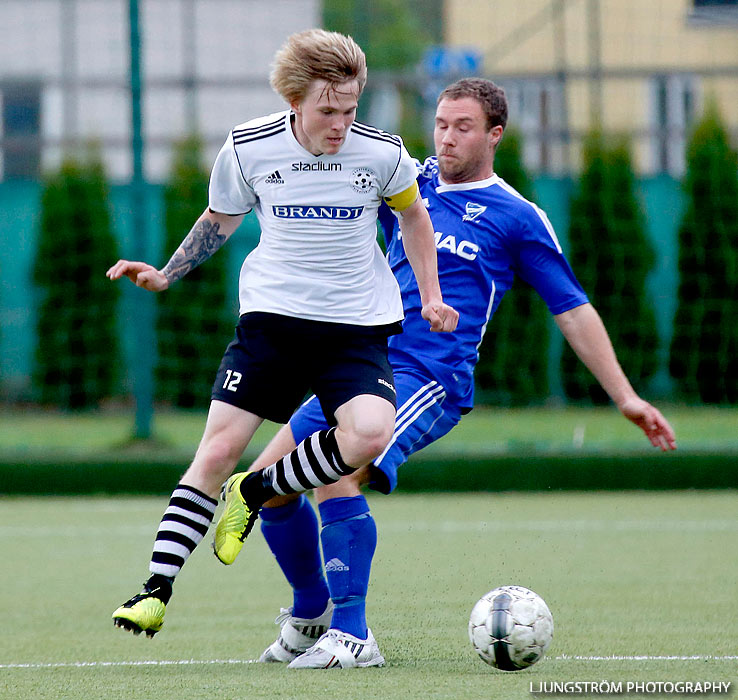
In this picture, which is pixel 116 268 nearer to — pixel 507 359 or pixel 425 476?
pixel 425 476

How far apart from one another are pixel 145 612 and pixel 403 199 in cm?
151

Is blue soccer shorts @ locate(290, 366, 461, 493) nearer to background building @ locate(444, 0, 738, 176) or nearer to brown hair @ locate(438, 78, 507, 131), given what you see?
brown hair @ locate(438, 78, 507, 131)

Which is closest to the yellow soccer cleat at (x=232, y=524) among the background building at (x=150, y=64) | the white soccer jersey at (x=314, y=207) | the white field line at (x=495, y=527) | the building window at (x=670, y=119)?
the white soccer jersey at (x=314, y=207)

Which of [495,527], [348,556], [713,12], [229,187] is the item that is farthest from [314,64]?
[713,12]

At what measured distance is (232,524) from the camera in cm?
414

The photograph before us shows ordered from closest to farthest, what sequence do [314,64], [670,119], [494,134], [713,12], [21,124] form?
[314,64]
[494,134]
[713,12]
[670,119]
[21,124]

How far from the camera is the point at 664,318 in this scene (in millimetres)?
14164

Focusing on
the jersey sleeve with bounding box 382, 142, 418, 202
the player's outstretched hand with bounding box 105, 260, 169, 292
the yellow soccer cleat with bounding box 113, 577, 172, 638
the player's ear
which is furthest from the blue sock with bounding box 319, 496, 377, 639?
the player's ear

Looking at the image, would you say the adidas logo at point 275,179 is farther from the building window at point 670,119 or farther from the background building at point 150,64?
the building window at point 670,119

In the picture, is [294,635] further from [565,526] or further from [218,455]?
[565,526]

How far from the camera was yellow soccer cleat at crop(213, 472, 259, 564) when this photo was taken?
4.10 metres

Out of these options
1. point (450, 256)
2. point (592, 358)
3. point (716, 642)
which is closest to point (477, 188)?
point (450, 256)

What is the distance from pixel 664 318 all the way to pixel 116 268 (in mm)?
10625

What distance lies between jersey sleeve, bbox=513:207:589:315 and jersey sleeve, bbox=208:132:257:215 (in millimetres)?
1070
